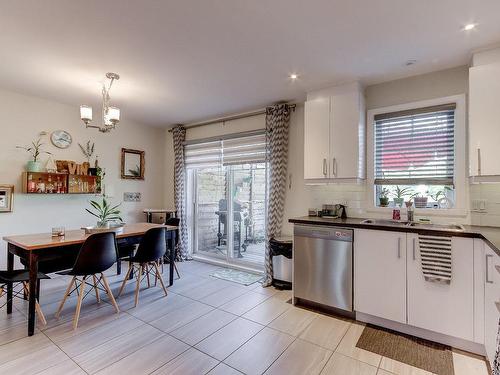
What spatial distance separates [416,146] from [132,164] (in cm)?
447

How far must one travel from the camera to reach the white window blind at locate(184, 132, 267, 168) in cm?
417

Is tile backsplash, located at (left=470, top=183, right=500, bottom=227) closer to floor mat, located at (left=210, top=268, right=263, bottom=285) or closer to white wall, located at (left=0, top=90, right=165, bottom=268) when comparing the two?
floor mat, located at (left=210, top=268, right=263, bottom=285)

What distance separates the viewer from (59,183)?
12.9 ft

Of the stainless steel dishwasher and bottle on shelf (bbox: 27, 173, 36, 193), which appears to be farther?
bottle on shelf (bbox: 27, 173, 36, 193)

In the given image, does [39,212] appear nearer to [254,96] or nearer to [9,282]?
[9,282]

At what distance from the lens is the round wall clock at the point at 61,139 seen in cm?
398

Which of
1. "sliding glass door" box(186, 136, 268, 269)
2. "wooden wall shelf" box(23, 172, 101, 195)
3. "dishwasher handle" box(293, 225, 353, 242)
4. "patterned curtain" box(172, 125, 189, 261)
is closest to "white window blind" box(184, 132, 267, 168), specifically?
"sliding glass door" box(186, 136, 268, 269)

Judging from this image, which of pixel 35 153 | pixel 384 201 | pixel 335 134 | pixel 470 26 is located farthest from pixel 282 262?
pixel 35 153

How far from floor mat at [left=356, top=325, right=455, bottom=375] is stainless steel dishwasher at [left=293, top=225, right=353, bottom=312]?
0.36 meters

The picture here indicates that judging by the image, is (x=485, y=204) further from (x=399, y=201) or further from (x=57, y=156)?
(x=57, y=156)

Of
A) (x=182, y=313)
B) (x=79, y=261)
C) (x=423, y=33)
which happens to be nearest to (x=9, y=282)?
(x=79, y=261)

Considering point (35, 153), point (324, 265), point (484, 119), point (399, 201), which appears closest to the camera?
point (484, 119)

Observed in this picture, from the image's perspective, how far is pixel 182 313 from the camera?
2.87 m

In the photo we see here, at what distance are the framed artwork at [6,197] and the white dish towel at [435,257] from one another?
15.8 ft
